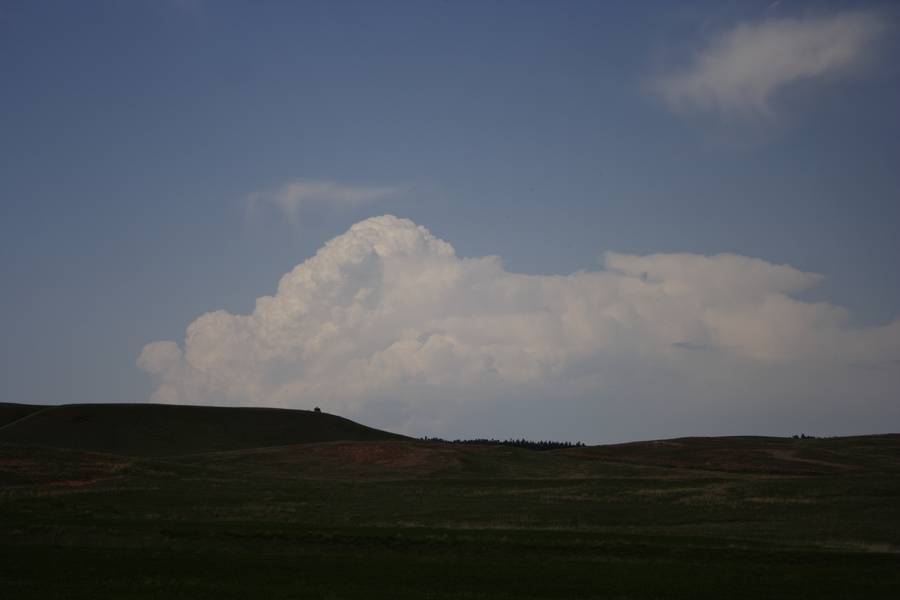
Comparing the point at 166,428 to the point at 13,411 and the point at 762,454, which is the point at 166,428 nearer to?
the point at 13,411

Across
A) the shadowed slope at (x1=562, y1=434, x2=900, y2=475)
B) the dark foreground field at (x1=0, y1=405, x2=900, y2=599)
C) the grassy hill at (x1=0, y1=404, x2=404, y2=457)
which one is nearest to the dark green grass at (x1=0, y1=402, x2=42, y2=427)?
the grassy hill at (x1=0, y1=404, x2=404, y2=457)

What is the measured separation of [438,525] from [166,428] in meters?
79.0

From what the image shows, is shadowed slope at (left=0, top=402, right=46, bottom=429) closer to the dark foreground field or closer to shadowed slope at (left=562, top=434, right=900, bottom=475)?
the dark foreground field

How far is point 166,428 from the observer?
112 metres

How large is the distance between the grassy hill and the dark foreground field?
68.3 ft

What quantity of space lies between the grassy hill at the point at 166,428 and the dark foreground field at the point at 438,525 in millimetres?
20831

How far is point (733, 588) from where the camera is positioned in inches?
1013

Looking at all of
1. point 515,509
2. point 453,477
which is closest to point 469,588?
point 515,509

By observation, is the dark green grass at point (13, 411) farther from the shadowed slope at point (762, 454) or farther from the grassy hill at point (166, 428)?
the shadowed slope at point (762, 454)

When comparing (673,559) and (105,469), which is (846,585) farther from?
(105,469)

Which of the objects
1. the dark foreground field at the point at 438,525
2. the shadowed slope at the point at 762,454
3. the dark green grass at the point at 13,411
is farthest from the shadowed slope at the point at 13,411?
the shadowed slope at the point at 762,454

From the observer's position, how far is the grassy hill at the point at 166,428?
4099 inches

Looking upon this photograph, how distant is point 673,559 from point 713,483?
112ft

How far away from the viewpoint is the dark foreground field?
26.2m
